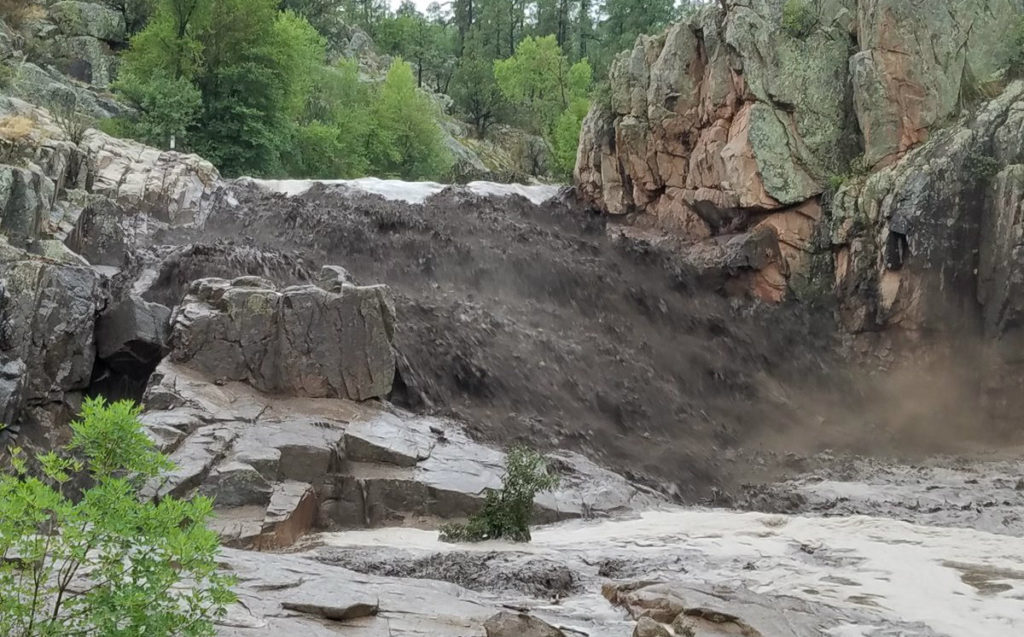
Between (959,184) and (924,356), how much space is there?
14.1ft

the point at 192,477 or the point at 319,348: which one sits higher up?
the point at 319,348

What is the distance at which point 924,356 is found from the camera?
22.5 meters

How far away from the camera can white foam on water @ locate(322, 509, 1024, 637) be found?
28.3 feet

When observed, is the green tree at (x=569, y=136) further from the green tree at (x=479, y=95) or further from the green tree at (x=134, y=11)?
the green tree at (x=134, y=11)

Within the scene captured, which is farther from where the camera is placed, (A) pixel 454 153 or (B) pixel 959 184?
(A) pixel 454 153

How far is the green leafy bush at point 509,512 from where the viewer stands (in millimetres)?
11234

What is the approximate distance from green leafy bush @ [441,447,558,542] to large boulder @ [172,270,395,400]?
167 inches

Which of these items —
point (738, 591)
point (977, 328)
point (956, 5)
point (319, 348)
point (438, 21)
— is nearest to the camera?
point (738, 591)

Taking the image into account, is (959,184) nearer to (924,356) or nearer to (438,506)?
(924,356)

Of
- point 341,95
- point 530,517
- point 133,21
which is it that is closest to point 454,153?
point 341,95

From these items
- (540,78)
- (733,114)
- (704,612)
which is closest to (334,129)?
(540,78)

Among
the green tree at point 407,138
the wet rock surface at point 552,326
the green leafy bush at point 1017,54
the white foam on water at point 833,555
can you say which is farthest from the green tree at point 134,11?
the white foam on water at point 833,555

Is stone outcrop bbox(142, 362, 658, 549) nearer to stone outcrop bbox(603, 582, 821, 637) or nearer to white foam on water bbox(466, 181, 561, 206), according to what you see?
stone outcrop bbox(603, 582, 821, 637)

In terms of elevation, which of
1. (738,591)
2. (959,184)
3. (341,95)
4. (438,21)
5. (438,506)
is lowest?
(438,506)
